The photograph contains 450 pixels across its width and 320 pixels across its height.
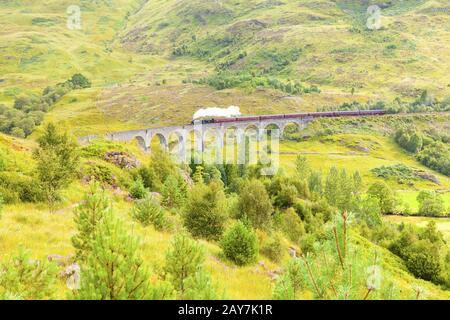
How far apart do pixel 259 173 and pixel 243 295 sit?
4771 cm

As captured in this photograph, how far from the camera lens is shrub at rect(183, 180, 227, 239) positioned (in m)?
22.1

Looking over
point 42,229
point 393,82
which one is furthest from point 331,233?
point 393,82

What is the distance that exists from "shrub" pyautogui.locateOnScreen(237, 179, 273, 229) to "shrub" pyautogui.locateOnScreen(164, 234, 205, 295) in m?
24.5

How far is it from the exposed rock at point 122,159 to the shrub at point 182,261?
30.8 metres

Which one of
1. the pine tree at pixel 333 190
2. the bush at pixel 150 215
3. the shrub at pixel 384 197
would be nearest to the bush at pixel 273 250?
the bush at pixel 150 215

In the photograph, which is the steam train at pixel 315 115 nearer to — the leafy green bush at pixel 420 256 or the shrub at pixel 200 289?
the leafy green bush at pixel 420 256

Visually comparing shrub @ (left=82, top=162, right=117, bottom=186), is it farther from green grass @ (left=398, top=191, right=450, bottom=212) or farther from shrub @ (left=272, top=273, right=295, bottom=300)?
green grass @ (left=398, top=191, right=450, bottom=212)

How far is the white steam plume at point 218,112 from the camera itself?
137 metres

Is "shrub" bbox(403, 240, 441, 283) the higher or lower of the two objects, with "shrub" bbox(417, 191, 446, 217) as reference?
higher

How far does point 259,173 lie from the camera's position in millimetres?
58031

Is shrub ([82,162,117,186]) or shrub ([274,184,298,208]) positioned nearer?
shrub ([82,162,117,186])

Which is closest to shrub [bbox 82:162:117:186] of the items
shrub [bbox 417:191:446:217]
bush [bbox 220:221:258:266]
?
bush [bbox 220:221:258:266]
